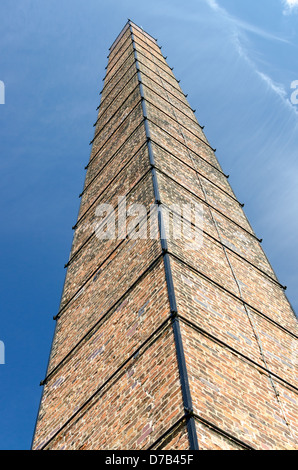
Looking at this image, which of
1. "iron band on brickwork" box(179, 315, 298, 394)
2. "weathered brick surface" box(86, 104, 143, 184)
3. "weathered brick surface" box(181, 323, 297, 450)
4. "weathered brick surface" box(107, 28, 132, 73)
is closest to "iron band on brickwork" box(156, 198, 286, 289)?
"iron band on brickwork" box(179, 315, 298, 394)

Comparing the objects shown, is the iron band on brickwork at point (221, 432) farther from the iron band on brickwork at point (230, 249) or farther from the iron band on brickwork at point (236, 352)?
the iron band on brickwork at point (230, 249)

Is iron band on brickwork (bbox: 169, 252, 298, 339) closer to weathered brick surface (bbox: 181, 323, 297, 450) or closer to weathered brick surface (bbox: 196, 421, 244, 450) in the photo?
weathered brick surface (bbox: 181, 323, 297, 450)

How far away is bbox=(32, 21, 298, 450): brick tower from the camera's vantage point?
4.13 metres

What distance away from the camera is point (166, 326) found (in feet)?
15.5

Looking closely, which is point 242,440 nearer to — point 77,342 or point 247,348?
point 247,348

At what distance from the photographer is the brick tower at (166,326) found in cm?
413

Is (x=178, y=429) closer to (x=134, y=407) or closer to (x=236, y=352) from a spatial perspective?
(x=134, y=407)

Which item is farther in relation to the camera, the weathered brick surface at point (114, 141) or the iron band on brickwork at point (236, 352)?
the weathered brick surface at point (114, 141)

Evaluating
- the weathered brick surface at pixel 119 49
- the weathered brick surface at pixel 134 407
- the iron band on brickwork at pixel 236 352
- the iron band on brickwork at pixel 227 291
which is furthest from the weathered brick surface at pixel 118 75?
the weathered brick surface at pixel 134 407

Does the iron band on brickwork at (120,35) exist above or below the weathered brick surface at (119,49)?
above

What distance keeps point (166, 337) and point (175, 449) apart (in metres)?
1.19

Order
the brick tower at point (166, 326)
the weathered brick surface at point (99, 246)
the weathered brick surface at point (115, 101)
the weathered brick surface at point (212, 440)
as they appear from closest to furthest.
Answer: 1. the weathered brick surface at point (212, 440)
2. the brick tower at point (166, 326)
3. the weathered brick surface at point (99, 246)
4. the weathered brick surface at point (115, 101)

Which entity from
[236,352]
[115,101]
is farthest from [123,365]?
[115,101]

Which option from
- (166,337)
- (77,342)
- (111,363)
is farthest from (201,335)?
(77,342)
